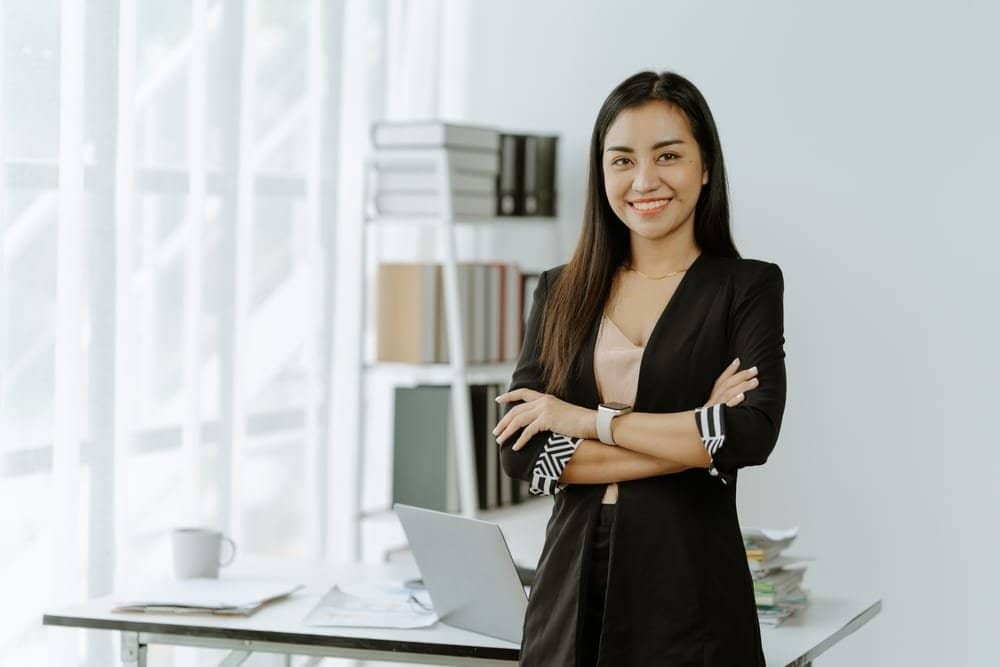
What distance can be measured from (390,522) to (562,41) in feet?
5.28

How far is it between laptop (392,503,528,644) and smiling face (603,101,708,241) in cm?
55

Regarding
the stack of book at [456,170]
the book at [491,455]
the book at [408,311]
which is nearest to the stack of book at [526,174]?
the stack of book at [456,170]

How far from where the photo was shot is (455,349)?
365 cm

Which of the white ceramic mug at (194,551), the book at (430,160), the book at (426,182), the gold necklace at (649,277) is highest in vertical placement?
the book at (430,160)

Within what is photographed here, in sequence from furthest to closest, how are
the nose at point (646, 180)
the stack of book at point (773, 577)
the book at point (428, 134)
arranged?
the book at point (428, 134) → the stack of book at point (773, 577) → the nose at point (646, 180)

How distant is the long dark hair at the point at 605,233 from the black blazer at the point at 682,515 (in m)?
0.04

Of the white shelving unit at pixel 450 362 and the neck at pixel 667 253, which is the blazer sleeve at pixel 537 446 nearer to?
the neck at pixel 667 253

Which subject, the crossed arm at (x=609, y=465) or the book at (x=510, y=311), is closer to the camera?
the crossed arm at (x=609, y=465)

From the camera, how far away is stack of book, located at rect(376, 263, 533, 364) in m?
3.73

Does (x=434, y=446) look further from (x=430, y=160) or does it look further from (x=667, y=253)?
(x=667, y=253)

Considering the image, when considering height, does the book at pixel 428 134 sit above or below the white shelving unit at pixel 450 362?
above

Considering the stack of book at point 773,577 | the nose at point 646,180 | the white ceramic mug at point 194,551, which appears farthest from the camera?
the white ceramic mug at point 194,551

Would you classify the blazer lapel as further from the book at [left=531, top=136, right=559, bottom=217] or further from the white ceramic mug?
the book at [left=531, top=136, right=559, bottom=217]

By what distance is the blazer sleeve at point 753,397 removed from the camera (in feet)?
6.09
